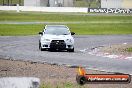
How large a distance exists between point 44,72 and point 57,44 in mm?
10572

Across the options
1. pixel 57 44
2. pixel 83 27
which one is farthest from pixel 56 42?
pixel 83 27

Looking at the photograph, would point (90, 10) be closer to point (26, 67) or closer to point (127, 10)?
point (127, 10)

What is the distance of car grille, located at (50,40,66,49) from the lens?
26.6 meters

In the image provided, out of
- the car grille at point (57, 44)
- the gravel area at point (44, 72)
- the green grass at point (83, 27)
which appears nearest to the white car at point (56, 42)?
the car grille at point (57, 44)

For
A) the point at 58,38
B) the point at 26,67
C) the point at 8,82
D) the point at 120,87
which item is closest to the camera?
the point at 8,82

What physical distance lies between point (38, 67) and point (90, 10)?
285 feet

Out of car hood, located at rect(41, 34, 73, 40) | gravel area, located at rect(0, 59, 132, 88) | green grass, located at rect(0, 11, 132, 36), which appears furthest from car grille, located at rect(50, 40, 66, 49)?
green grass, located at rect(0, 11, 132, 36)

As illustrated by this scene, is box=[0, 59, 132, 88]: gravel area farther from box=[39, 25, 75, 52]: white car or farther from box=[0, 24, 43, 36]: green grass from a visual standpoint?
box=[0, 24, 43, 36]: green grass

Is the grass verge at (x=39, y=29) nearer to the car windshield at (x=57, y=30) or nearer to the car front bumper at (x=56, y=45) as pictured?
the car windshield at (x=57, y=30)

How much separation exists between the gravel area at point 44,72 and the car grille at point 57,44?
23.0 ft

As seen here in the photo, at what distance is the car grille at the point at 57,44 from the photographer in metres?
26.6

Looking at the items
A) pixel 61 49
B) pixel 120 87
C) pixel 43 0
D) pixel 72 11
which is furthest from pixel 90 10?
pixel 120 87

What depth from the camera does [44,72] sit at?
53.0ft

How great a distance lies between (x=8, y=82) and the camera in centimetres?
790
